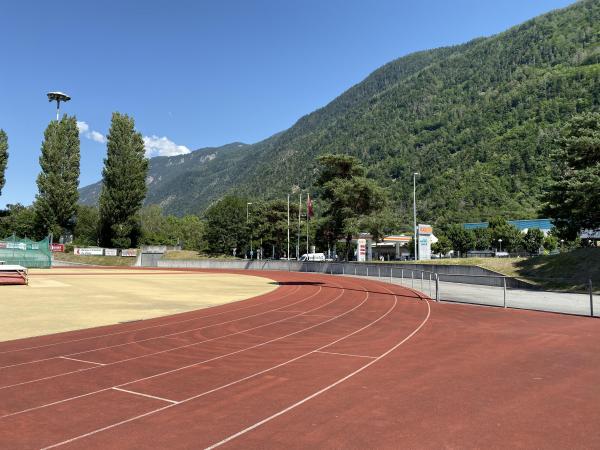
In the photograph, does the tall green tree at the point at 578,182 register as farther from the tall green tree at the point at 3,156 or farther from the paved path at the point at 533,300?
the tall green tree at the point at 3,156

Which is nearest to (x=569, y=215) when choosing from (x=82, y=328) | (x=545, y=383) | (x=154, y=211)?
(x=545, y=383)

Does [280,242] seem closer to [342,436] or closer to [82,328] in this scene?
[82,328]

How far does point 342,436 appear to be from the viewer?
18.1 feet

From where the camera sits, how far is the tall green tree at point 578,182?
88.8 ft

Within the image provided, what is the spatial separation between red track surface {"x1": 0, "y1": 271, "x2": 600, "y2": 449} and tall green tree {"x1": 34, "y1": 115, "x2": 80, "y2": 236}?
6939cm

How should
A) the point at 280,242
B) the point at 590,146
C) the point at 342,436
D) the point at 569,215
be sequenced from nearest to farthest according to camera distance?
the point at 342,436 → the point at 590,146 → the point at 569,215 → the point at 280,242

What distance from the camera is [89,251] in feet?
252

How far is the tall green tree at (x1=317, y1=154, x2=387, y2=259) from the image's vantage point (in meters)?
60.1

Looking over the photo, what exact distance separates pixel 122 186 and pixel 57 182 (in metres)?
9.99

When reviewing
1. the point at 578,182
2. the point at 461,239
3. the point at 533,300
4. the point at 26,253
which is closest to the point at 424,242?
the point at 578,182

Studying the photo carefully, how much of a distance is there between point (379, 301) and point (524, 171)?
159713 mm

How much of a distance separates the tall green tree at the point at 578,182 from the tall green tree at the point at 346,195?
26.4m

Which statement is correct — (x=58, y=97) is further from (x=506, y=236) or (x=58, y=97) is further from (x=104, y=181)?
(x=506, y=236)

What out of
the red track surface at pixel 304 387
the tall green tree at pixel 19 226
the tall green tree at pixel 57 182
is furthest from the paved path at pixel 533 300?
the tall green tree at pixel 19 226
